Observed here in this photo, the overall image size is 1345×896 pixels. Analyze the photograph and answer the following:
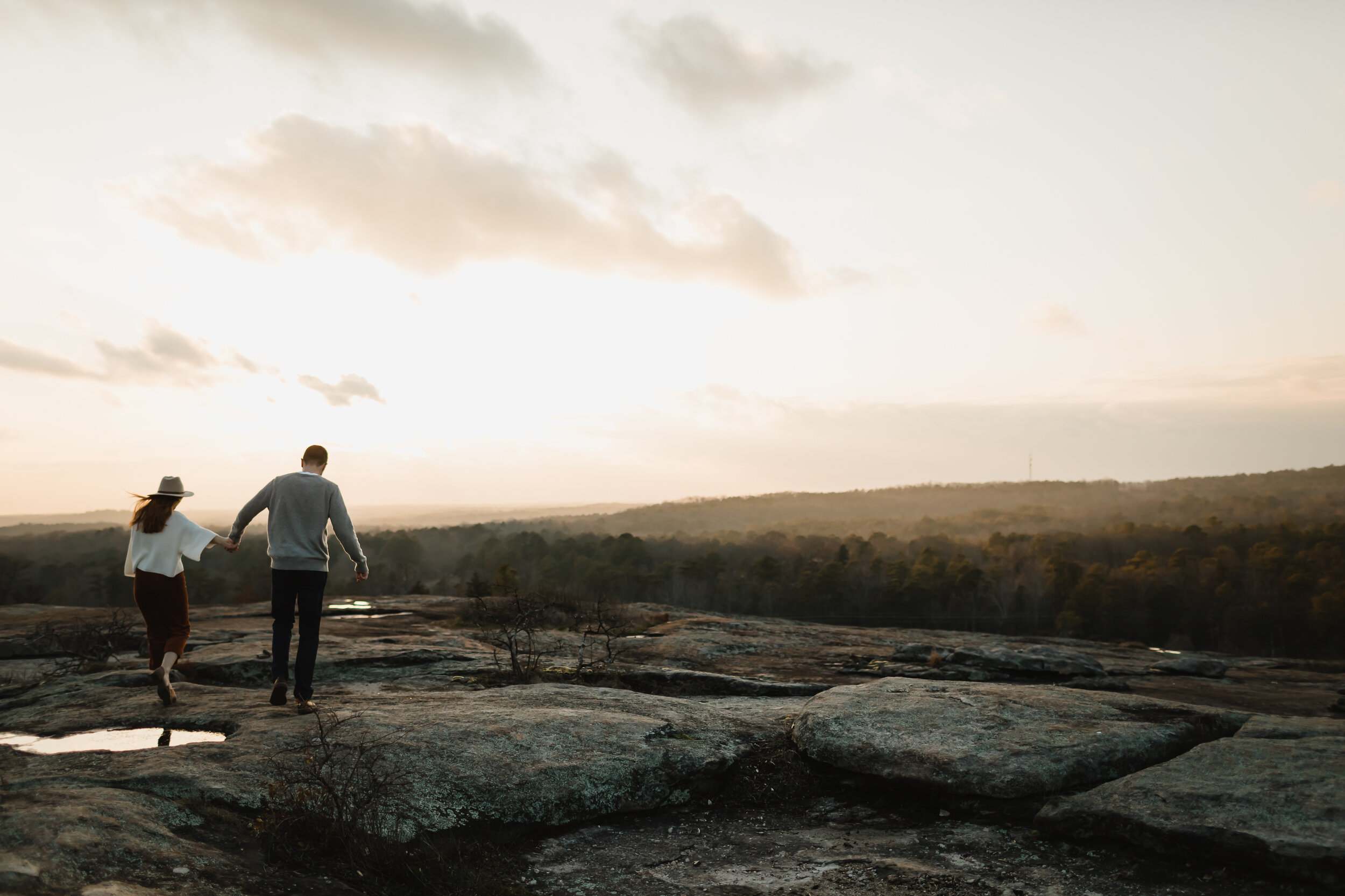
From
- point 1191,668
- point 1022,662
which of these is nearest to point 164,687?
point 1022,662

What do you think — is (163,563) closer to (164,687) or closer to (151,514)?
(151,514)

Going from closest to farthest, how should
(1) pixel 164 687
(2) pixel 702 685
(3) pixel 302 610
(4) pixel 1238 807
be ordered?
1. (4) pixel 1238 807
2. (3) pixel 302 610
3. (1) pixel 164 687
4. (2) pixel 702 685

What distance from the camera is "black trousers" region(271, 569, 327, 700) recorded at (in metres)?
7.21

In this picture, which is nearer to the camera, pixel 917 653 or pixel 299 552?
pixel 299 552

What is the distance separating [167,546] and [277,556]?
177 centimetres

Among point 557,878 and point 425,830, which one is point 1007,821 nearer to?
point 557,878

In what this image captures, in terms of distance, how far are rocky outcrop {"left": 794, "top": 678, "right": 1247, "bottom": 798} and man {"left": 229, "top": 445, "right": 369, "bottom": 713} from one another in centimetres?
490

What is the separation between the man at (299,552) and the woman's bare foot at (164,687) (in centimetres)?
117

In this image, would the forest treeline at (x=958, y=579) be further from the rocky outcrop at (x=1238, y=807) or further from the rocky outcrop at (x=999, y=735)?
the rocky outcrop at (x=1238, y=807)

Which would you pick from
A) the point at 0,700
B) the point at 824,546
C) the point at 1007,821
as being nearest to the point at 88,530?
the point at 824,546

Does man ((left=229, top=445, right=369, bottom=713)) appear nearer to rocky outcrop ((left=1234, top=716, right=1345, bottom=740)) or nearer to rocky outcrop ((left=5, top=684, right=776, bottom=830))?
rocky outcrop ((left=5, top=684, right=776, bottom=830))

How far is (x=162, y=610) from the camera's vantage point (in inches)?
311

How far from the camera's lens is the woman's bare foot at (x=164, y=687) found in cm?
762

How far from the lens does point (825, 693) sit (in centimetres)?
842
